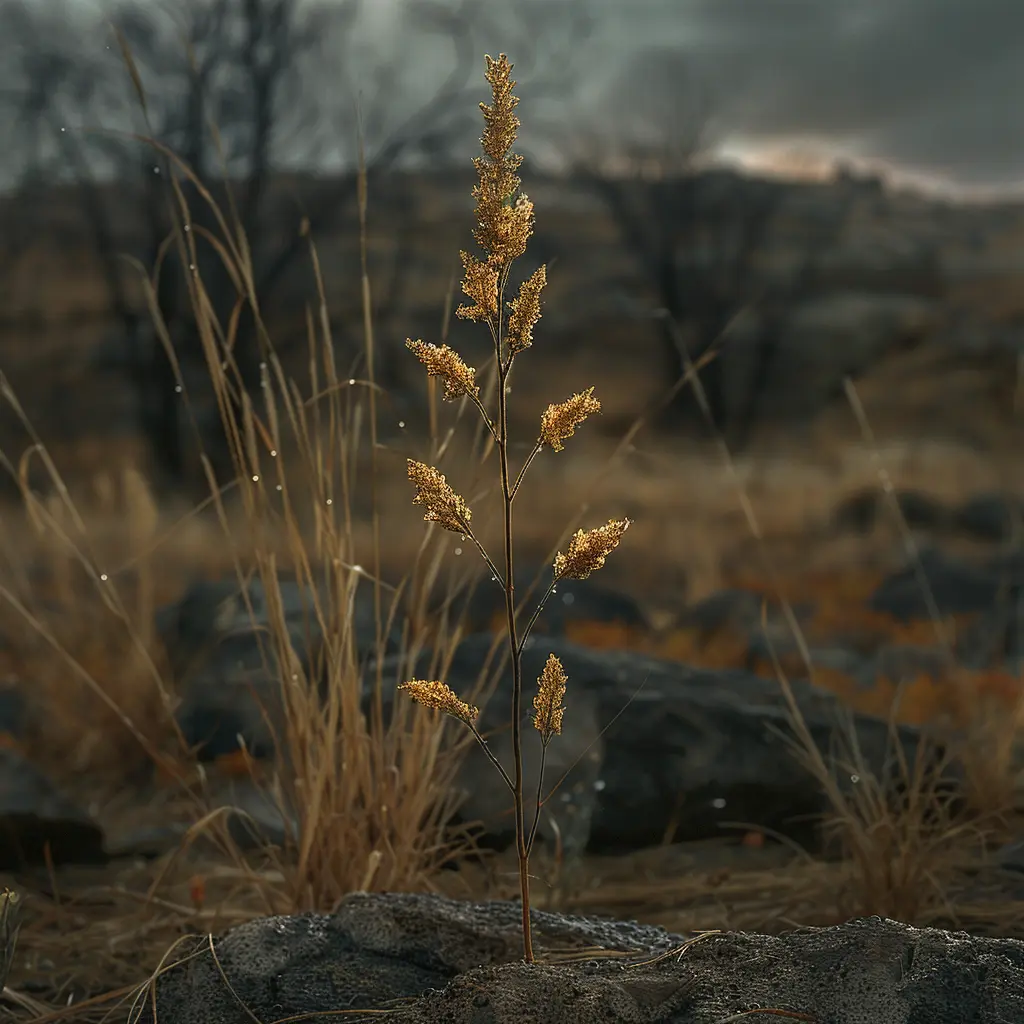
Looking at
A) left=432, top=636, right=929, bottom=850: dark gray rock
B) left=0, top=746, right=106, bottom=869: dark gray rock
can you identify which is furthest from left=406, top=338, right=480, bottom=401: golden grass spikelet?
left=0, top=746, right=106, bottom=869: dark gray rock

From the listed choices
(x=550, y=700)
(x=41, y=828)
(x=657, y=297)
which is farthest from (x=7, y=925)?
(x=657, y=297)

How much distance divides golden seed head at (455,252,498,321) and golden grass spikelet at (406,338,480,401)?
57mm

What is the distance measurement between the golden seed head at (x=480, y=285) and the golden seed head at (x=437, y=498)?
0.20 meters

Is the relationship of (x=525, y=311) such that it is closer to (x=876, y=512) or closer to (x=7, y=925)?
(x=7, y=925)

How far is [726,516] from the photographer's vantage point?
11.2 metres

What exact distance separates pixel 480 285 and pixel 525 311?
65 millimetres

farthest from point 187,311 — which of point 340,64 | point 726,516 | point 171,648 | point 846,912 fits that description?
point 846,912

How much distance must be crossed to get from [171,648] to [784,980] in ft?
12.7

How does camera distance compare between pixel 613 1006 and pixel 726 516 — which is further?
pixel 726 516

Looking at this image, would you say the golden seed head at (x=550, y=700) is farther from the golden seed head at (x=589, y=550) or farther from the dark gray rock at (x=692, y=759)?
the dark gray rock at (x=692, y=759)

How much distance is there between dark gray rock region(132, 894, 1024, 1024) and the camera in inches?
59.0

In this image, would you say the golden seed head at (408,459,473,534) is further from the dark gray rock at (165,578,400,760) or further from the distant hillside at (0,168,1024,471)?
the distant hillside at (0,168,1024,471)

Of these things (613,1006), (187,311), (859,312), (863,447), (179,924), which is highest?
(859,312)

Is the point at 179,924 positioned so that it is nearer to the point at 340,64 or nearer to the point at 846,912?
the point at 846,912
